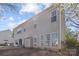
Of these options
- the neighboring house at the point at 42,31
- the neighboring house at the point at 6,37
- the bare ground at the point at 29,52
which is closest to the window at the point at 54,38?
the neighboring house at the point at 42,31

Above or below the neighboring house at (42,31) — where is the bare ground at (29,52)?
below

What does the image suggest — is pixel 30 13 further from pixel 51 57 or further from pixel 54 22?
pixel 51 57

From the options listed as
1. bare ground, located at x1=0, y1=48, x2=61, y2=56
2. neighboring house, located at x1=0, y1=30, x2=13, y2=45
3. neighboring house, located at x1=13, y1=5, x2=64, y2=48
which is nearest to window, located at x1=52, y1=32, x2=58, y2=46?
neighboring house, located at x1=13, y1=5, x2=64, y2=48

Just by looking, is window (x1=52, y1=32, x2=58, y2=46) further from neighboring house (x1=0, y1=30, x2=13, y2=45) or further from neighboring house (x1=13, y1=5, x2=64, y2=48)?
neighboring house (x1=0, y1=30, x2=13, y2=45)

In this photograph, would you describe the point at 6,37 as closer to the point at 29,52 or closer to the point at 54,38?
the point at 29,52

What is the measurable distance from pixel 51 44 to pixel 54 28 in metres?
0.24

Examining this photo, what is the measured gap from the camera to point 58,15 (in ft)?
11.1

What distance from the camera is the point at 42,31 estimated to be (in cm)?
339

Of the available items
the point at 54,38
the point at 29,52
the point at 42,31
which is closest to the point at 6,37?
the point at 29,52

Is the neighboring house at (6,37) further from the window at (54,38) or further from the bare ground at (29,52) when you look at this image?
the window at (54,38)

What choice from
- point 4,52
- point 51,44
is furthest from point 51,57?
point 4,52

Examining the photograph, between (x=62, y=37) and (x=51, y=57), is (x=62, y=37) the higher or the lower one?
the higher one

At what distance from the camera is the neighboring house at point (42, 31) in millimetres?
3369

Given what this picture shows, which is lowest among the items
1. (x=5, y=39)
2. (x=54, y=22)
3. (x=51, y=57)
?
(x=51, y=57)
